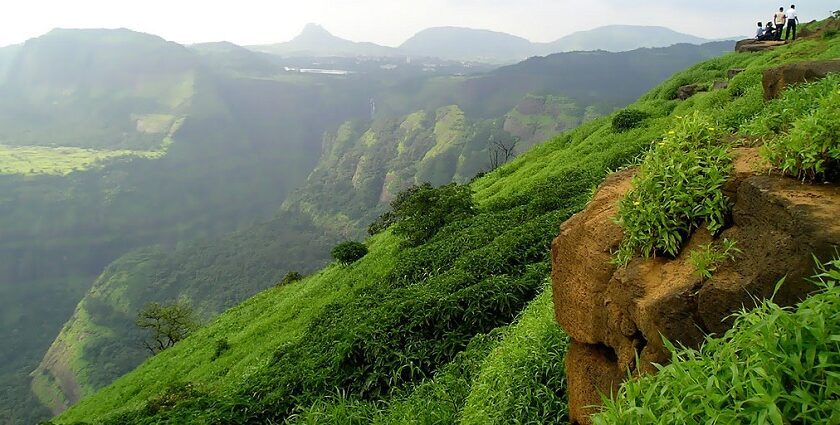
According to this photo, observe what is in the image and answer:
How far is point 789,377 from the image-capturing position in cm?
278

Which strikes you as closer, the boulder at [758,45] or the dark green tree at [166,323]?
the boulder at [758,45]

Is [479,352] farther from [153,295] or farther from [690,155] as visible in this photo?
[153,295]

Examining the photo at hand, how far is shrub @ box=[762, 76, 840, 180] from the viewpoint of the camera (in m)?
3.87

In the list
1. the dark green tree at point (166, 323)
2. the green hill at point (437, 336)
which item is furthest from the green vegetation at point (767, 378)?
the dark green tree at point (166, 323)

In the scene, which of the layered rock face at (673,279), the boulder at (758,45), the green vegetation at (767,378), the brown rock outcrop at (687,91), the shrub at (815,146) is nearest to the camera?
the green vegetation at (767,378)

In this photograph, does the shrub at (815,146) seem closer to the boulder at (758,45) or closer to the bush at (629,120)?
the bush at (629,120)

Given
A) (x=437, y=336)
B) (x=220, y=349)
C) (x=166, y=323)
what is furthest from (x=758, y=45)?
(x=166, y=323)

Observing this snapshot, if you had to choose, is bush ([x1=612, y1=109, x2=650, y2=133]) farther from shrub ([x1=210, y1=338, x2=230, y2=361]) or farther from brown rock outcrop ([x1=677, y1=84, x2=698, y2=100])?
shrub ([x1=210, y1=338, x2=230, y2=361])

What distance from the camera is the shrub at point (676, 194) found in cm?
448

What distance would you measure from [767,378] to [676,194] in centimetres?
216

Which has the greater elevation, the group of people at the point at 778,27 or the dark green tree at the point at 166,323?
the group of people at the point at 778,27

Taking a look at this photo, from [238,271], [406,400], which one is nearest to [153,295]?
[238,271]

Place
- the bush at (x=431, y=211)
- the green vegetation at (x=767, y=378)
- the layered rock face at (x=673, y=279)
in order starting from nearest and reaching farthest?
the green vegetation at (x=767, y=378) < the layered rock face at (x=673, y=279) < the bush at (x=431, y=211)

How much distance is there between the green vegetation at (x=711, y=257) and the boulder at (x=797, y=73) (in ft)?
21.3
